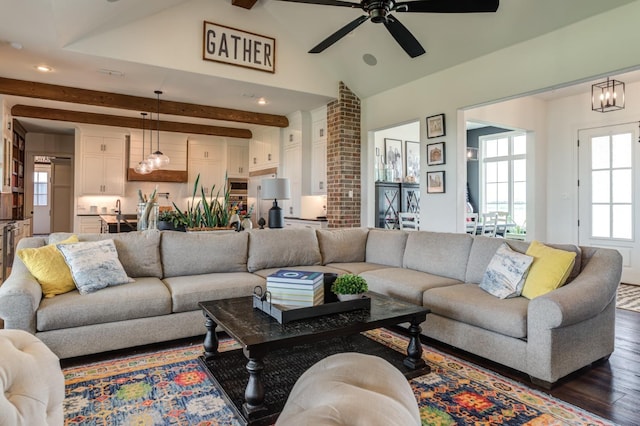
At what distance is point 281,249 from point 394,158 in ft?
14.5

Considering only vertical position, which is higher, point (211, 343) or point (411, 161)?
point (411, 161)

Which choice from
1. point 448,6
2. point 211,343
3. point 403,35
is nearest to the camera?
point 211,343

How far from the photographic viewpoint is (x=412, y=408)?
81 centimetres

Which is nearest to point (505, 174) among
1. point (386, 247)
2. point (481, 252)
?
point (386, 247)

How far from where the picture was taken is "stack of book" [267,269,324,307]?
89.9 inches

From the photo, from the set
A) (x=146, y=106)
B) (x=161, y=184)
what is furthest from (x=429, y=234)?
(x=161, y=184)

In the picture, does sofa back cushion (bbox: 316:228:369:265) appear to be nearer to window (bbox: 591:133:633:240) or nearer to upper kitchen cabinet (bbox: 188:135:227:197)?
window (bbox: 591:133:633:240)

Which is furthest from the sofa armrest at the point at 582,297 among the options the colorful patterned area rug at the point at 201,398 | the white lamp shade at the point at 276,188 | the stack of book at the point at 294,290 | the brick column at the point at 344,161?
the brick column at the point at 344,161

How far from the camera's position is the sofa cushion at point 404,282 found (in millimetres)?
3084

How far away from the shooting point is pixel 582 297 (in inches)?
91.4

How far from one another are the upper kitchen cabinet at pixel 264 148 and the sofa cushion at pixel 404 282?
491 centimetres

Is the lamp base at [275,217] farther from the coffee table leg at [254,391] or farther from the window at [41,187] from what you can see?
the window at [41,187]

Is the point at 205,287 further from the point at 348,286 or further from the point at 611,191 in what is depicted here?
the point at 611,191

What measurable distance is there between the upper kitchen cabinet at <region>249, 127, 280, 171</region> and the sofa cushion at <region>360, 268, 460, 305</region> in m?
4.91
